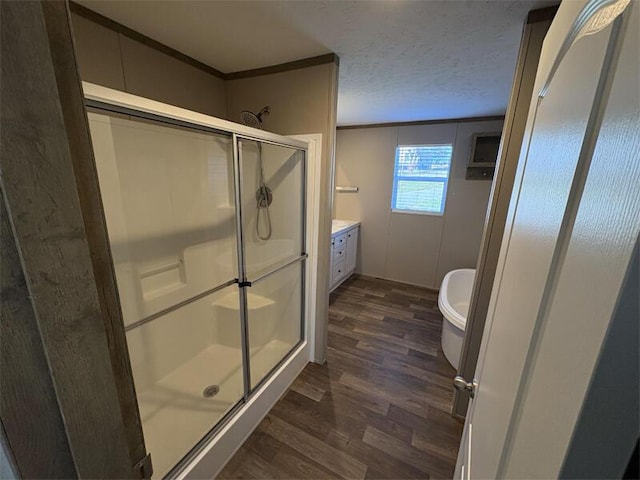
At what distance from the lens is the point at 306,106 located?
6.21ft

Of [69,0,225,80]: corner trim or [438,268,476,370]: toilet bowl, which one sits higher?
[69,0,225,80]: corner trim

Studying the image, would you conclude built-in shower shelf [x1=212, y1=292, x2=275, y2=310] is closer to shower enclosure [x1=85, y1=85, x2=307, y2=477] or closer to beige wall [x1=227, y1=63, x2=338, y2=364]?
shower enclosure [x1=85, y1=85, x2=307, y2=477]

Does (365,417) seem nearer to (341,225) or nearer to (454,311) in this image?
(454,311)

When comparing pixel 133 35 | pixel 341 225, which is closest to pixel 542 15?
pixel 133 35

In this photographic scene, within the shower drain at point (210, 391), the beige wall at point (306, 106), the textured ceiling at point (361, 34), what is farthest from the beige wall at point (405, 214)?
the shower drain at point (210, 391)

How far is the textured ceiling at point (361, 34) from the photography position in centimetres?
125

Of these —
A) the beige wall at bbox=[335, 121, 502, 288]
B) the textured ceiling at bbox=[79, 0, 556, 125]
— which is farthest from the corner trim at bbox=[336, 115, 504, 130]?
the textured ceiling at bbox=[79, 0, 556, 125]

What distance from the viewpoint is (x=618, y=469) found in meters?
0.21

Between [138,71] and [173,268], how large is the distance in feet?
4.34

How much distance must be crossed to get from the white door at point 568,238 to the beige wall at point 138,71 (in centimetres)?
175

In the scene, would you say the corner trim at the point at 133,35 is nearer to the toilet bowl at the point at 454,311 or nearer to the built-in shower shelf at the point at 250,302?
the built-in shower shelf at the point at 250,302

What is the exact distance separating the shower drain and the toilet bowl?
1911mm

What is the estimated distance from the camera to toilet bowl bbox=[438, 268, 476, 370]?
2.22 metres

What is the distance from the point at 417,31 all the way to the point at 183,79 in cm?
156
